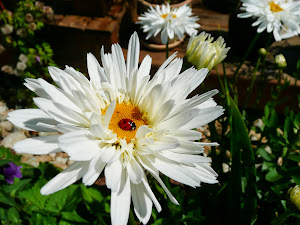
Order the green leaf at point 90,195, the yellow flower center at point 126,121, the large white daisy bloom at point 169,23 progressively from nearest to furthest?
the yellow flower center at point 126,121 → the green leaf at point 90,195 → the large white daisy bloom at point 169,23

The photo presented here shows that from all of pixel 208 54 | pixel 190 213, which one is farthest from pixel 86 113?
pixel 190 213

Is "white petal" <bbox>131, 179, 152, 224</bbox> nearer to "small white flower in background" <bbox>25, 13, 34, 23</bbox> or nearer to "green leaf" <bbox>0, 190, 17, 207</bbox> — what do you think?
"green leaf" <bbox>0, 190, 17, 207</bbox>

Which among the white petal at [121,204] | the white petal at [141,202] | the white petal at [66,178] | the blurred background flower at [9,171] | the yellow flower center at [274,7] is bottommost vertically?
the blurred background flower at [9,171]

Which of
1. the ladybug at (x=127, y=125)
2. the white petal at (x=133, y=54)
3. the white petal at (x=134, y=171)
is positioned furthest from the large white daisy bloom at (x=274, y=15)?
the white petal at (x=134, y=171)

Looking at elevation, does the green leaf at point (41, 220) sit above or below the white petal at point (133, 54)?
below

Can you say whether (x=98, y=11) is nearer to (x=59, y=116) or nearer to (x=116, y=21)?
(x=116, y=21)

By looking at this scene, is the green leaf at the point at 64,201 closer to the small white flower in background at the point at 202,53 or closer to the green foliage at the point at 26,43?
the small white flower in background at the point at 202,53

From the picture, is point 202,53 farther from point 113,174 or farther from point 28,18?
point 28,18
